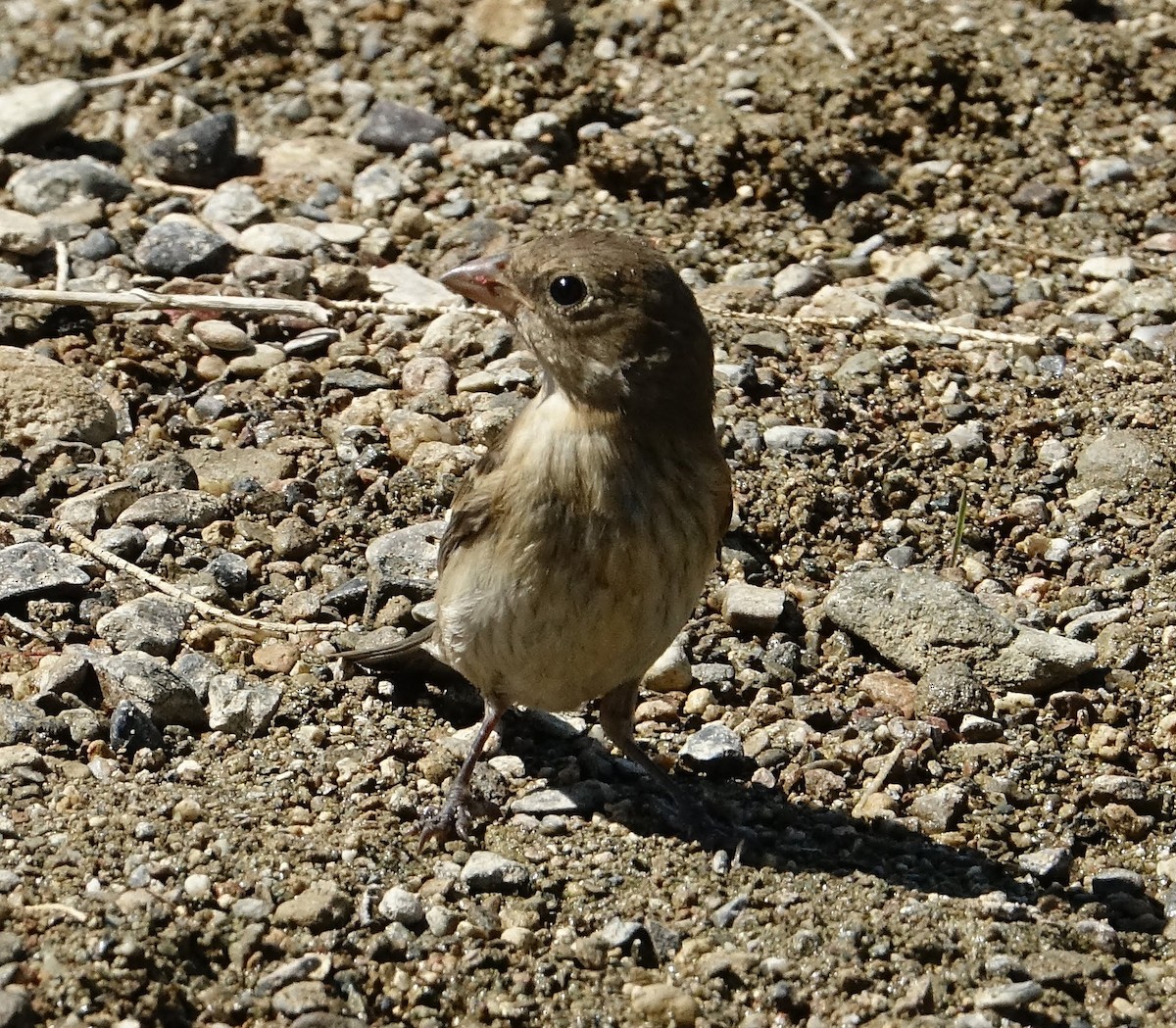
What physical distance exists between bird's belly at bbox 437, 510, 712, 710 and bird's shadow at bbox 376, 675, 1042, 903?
15.5 inches

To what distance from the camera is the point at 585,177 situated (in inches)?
311

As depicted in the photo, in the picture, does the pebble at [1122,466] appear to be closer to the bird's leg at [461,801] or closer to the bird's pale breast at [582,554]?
the bird's pale breast at [582,554]

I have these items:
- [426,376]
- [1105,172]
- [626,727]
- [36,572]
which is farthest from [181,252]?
[1105,172]

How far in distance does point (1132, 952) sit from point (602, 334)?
211cm

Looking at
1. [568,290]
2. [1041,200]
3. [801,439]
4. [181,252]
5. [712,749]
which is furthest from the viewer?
[1041,200]

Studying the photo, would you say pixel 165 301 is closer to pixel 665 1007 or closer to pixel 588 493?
pixel 588 493

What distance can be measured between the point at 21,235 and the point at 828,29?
380 centimetres

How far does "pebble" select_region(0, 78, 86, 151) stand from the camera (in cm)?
793

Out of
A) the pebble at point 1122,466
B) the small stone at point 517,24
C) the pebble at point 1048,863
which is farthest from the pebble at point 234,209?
the pebble at point 1048,863

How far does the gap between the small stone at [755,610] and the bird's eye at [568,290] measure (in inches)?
55.4

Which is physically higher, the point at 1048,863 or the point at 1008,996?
the point at 1008,996

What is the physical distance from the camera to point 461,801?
493 centimetres

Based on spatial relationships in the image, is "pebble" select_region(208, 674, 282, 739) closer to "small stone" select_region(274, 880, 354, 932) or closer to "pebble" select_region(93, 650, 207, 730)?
"pebble" select_region(93, 650, 207, 730)

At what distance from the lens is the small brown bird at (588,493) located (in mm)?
4672
